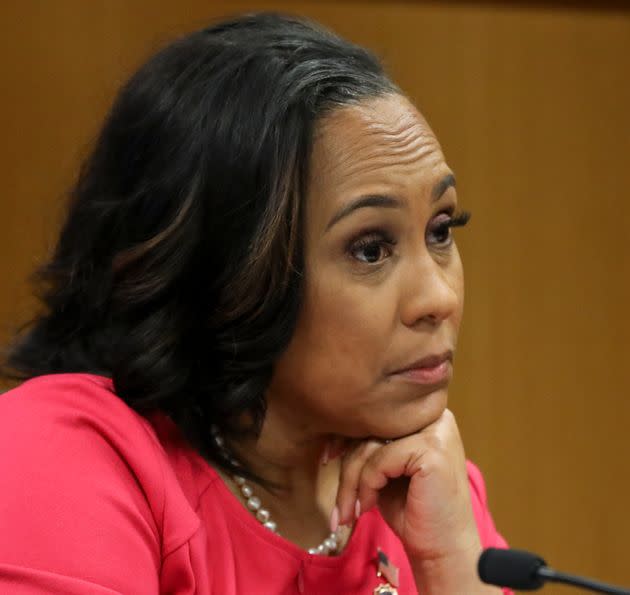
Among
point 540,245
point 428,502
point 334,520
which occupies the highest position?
point 428,502

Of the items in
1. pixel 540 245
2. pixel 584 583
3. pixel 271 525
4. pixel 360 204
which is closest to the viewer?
pixel 584 583

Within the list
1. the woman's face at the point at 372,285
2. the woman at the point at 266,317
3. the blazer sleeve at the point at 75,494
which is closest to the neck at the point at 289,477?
the woman at the point at 266,317

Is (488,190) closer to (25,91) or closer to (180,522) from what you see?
(25,91)

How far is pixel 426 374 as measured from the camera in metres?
1.37

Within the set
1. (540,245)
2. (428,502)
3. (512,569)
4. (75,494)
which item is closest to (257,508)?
(428,502)

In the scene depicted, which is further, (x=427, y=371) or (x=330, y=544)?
(x=330, y=544)

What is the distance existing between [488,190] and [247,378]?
1.48 m

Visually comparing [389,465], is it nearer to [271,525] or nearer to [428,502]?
[428,502]

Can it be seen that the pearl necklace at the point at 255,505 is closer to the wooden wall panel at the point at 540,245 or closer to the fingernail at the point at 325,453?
the fingernail at the point at 325,453

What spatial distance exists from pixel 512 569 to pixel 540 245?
197cm

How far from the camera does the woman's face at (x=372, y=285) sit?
1.33m

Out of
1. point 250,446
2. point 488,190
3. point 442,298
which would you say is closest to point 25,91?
point 488,190

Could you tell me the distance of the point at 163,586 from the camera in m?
1.25

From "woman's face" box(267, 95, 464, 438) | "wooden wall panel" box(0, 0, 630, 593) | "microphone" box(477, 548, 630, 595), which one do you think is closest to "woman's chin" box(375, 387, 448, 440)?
"woman's face" box(267, 95, 464, 438)
